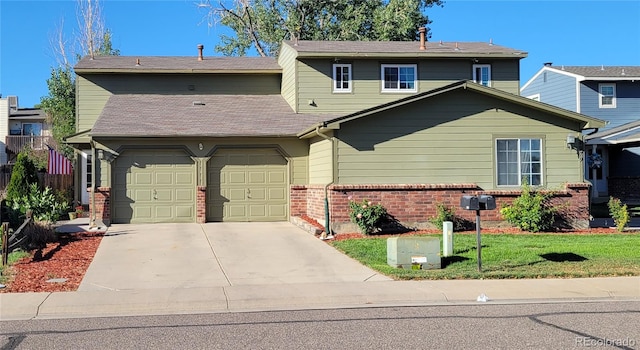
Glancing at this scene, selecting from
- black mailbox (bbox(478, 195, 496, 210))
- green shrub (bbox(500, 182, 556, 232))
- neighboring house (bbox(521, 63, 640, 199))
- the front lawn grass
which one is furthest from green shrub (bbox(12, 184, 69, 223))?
neighboring house (bbox(521, 63, 640, 199))

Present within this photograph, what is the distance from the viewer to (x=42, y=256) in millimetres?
13016

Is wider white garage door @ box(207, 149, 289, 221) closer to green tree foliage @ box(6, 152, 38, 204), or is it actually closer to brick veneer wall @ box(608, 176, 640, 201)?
green tree foliage @ box(6, 152, 38, 204)

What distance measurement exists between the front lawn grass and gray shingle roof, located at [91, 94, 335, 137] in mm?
6229

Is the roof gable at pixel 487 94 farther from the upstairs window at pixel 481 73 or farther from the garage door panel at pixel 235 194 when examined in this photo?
the upstairs window at pixel 481 73

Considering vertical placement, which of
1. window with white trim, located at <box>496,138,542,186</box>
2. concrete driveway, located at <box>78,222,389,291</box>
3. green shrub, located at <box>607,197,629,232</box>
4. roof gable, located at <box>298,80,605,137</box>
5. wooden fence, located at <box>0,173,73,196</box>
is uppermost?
roof gable, located at <box>298,80,605,137</box>

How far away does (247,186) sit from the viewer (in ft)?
65.8

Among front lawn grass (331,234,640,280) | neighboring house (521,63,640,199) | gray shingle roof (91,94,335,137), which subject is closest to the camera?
front lawn grass (331,234,640,280)

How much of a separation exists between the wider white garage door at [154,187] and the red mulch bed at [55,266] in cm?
327

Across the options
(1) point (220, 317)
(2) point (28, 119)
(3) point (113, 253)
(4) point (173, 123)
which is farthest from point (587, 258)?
(2) point (28, 119)

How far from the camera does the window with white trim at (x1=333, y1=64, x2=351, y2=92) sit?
21.9 m

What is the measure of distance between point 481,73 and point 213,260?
13.8 m

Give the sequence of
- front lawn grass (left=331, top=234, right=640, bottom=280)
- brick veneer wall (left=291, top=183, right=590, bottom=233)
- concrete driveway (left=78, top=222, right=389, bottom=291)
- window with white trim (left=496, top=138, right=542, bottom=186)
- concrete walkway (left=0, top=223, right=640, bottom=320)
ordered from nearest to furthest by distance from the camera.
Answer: concrete walkway (left=0, top=223, right=640, bottom=320) → concrete driveway (left=78, top=222, right=389, bottom=291) → front lawn grass (left=331, top=234, right=640, bottom=280) → brick veneer wall (left=291, top=183, right=590, bottom=233) → window with white trim (left=496, top=138, right=542, bottom=186)

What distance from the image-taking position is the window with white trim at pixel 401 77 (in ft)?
72.5

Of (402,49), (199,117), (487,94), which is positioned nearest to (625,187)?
(402,49)
